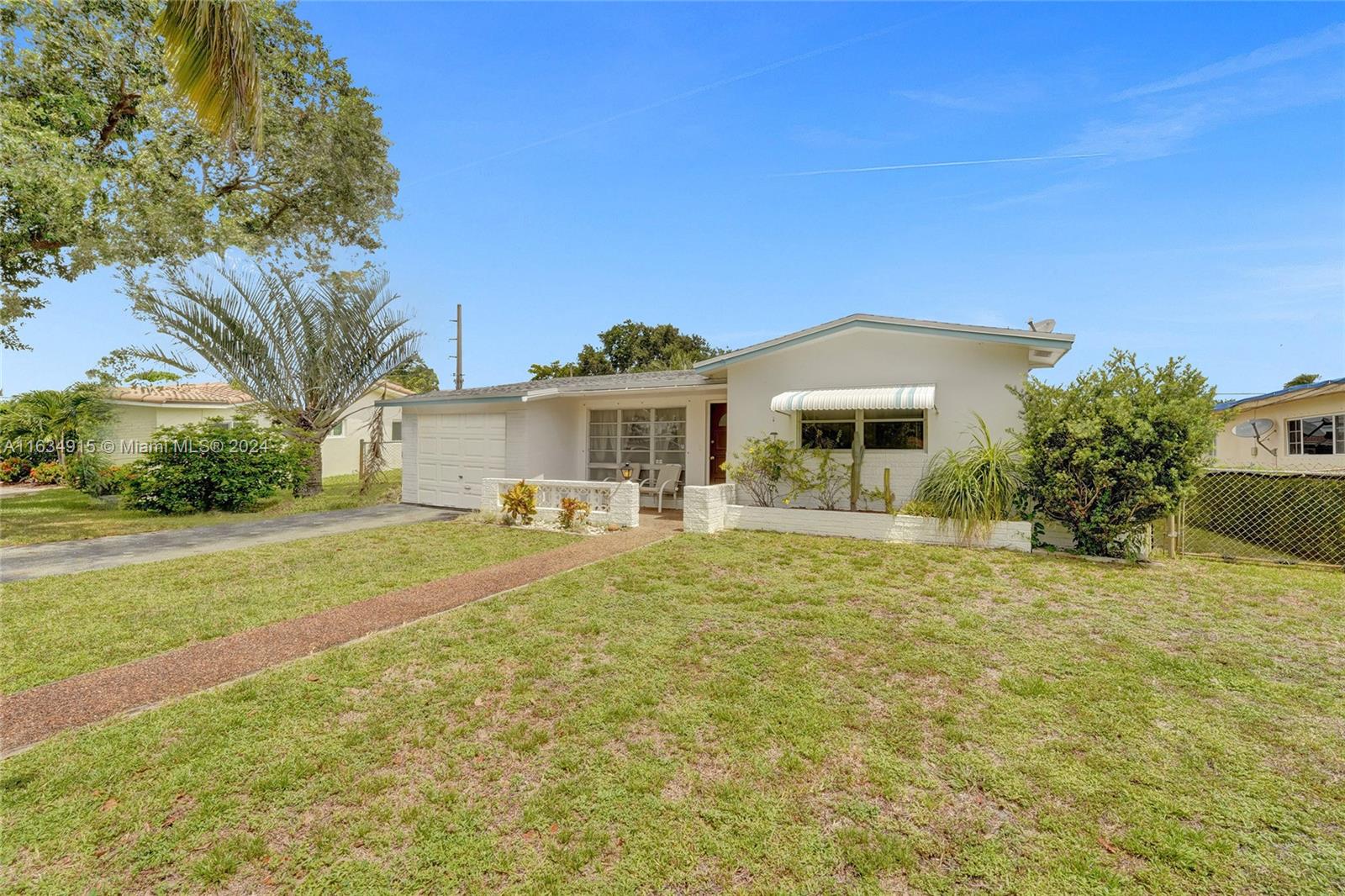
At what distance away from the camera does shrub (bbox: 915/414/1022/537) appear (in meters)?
10.9

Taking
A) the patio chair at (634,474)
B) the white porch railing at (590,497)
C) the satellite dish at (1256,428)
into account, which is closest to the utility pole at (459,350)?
the patio chair at (634,474)

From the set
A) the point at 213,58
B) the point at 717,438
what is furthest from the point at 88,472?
the point at 717,438

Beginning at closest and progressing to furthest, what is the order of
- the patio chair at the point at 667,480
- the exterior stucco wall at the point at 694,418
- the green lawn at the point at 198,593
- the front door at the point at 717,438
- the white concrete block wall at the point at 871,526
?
1. the green lawn at the point at 198,593
2. the white concrete block wall at the point at 871,526
3. the patio chair at the point at 667,480
4. the exterior stucco wall at the point at 694,418
5. the front door at the point at 717,438

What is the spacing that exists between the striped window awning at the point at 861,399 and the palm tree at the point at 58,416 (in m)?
27.7

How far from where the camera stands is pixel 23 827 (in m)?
3.31

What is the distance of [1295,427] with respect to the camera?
1711 centimetres

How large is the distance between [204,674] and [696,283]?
73.8 ft

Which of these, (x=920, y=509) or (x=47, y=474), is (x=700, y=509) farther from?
(x=47, y=474)

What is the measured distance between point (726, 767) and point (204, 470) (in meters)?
19.5

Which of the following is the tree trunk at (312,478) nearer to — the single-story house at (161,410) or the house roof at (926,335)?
the single-story house at (161,410)

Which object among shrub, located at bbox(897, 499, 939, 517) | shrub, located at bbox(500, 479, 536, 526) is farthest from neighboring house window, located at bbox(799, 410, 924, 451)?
shrub, located at bbox(500, 479, 536, 526)

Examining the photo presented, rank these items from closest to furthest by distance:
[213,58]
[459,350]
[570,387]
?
[213,58], [570,387], [459,350]

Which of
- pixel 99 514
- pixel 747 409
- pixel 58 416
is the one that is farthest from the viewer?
pixel 58 416

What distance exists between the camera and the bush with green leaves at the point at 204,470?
54.8ft
